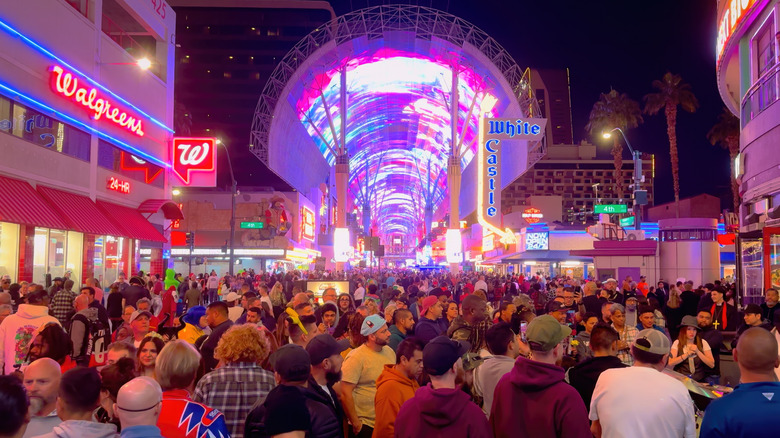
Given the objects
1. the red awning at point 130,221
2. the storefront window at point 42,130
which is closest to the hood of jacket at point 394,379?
the storefront window at point 42,130

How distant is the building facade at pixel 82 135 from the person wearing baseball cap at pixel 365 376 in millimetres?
13769

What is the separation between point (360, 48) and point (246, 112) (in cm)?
5436

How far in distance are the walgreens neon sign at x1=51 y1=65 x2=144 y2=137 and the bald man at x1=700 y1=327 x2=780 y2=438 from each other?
20.9 metres

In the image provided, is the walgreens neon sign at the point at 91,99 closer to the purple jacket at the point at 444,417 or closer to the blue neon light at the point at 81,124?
the blue neon light at the point at 81,124

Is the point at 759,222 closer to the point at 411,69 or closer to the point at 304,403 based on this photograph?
the point at 304,403

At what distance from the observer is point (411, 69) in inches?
2350

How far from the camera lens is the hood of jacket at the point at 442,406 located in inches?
162

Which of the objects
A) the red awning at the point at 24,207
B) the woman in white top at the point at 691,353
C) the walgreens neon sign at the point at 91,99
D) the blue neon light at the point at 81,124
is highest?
the walgreens neon sign at the point at 91,99

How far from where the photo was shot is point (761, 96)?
63.8 feet

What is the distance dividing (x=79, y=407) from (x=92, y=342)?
6.53 m

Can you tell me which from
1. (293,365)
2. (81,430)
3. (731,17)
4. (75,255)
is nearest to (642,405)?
(293,365)

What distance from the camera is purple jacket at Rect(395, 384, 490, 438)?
161 inches

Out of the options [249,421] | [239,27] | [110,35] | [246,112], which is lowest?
[249,421]

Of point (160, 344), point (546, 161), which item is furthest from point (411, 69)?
point (546, 161)
